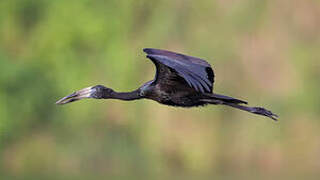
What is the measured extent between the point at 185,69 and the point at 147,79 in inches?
540

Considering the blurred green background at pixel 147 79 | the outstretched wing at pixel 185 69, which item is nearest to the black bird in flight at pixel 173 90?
the outstretched wing at pixel 185 69

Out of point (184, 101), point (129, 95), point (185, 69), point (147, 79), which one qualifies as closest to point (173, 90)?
point (184, 101)

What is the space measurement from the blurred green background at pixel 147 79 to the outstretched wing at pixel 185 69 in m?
10.9

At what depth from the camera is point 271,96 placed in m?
25.8

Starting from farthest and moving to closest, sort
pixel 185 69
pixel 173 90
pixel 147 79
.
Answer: pixel 147 79 → pixel 173 90 → pixel 185 69

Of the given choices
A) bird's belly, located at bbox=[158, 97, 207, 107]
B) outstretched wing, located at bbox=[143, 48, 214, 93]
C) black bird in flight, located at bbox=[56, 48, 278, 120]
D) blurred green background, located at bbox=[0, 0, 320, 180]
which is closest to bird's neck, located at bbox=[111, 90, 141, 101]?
black bird in flight, located at bbox=[56, 48, 278, 120]

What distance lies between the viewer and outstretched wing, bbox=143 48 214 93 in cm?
1180

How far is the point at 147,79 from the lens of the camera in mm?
25781

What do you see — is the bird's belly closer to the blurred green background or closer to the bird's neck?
the bird's neck

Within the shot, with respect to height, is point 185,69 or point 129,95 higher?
point 185,69

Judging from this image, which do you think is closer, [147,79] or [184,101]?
[184,101]

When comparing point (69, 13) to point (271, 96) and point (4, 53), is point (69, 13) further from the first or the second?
point (271, 96)

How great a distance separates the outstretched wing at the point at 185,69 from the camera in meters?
11.8

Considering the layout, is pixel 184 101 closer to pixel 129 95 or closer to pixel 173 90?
pixel 173 90
